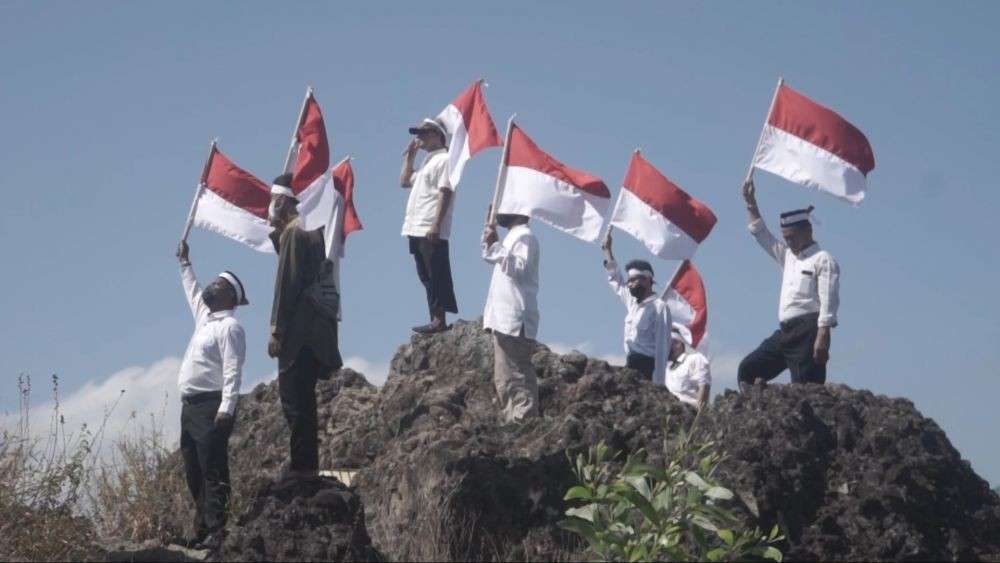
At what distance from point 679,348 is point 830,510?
5331mm

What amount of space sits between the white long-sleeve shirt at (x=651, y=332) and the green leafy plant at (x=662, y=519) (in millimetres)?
4844

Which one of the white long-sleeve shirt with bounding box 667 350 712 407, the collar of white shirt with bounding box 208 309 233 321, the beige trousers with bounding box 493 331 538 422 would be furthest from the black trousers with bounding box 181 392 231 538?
the white long-sleeve shirt with bounding box 667 350 712 407

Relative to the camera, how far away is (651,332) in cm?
1453

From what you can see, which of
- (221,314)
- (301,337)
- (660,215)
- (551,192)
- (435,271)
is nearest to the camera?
(301,337)

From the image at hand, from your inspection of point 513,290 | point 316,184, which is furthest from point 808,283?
point 316,184

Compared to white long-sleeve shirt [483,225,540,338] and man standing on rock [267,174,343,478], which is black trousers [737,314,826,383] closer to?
white long-sleeve shirt [483,225,540,338]

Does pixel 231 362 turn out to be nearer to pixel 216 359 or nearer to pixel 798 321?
pixel 216 359

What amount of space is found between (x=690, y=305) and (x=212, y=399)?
23.0 feet

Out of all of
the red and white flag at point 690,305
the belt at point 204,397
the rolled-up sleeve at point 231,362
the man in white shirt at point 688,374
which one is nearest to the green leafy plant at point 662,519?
the rolled-up sleeve at point 231,362

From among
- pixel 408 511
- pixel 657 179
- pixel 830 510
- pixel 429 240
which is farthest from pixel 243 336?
pixel 657 179

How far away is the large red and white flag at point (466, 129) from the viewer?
45.6 ft

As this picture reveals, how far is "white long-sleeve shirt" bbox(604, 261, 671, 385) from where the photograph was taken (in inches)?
570

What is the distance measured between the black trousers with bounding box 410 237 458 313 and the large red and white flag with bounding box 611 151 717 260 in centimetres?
198

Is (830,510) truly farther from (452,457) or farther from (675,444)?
(452,457)
